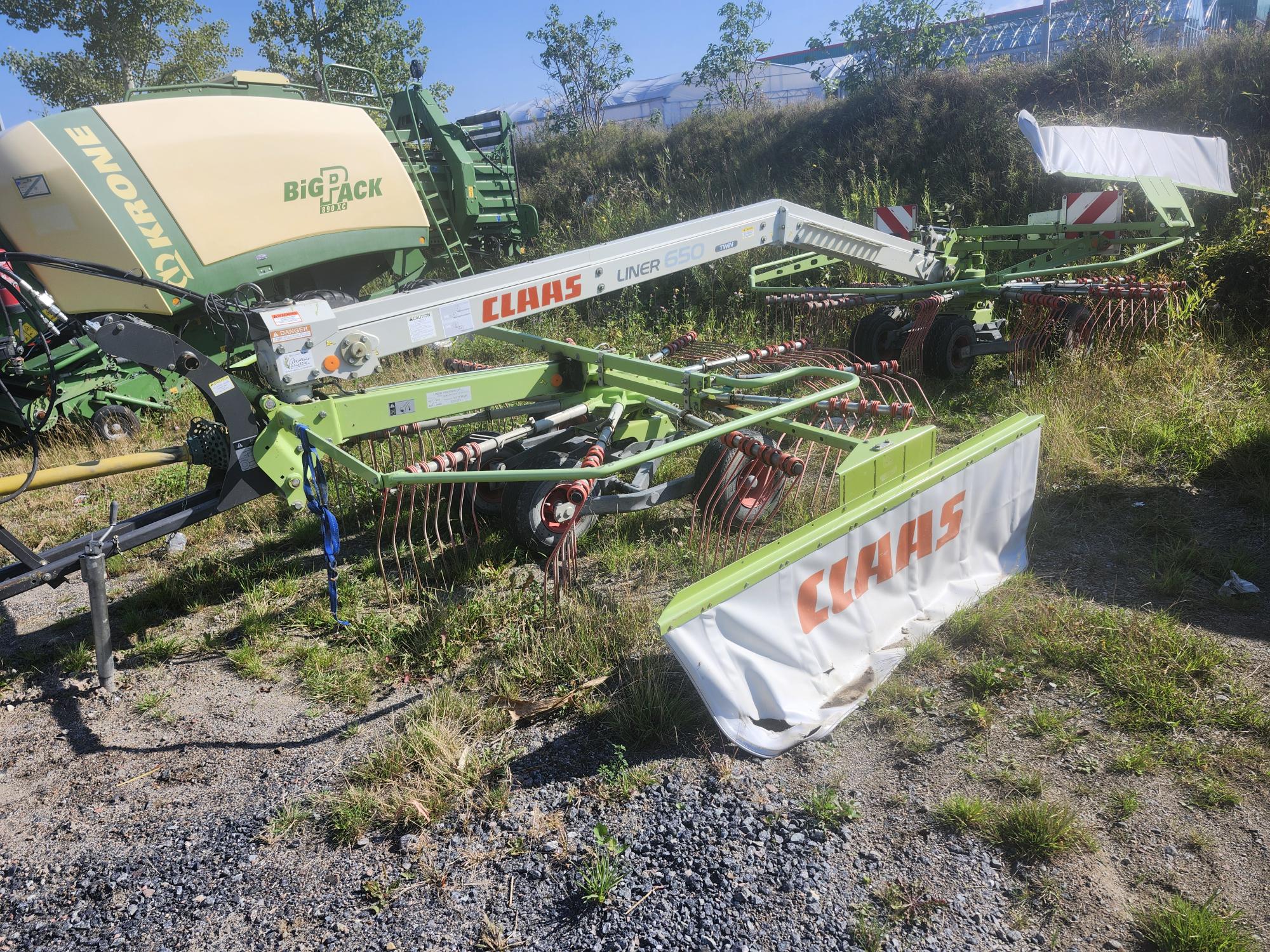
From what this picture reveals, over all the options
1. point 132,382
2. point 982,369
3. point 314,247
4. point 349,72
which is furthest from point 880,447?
point 349,72

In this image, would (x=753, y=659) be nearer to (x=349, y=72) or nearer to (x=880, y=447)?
(x=880, y=447)

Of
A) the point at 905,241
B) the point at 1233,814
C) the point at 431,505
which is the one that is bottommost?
the point at 1233,814

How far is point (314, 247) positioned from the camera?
670 cm

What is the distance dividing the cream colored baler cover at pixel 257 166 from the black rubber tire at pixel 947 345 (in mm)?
4699

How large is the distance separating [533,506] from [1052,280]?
494cm

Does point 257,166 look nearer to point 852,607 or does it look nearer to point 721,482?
point 721,482

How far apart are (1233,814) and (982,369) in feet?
15.6

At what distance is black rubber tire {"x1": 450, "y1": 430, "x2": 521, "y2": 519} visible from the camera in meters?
4.34

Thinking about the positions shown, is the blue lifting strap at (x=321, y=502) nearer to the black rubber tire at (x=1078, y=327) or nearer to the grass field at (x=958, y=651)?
the grass field at (x=958, y=651)

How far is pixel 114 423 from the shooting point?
647 cm

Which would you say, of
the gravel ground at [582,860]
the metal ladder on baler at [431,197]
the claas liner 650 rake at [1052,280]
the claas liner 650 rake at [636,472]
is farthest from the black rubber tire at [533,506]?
the metal ladder on baler at [431,197]

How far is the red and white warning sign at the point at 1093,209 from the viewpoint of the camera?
6375mm

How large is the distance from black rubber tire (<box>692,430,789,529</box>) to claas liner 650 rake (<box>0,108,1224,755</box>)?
2cm

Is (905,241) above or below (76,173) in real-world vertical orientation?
below
